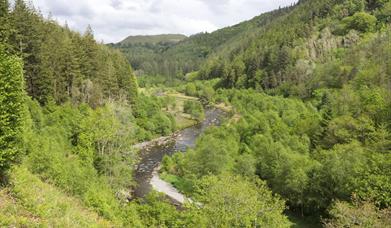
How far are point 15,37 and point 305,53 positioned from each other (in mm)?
141981

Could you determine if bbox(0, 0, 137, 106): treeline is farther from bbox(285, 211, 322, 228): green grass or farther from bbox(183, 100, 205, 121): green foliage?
bbox(285, 211, 322, 228): green grass

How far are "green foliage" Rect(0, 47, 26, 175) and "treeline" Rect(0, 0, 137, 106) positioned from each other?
27730mm

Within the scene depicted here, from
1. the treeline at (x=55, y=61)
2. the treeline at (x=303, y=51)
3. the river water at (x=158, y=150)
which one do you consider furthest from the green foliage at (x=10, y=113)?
the treeline at (x=303, y=51)

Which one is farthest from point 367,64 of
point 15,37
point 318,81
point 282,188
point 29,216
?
point 29,216

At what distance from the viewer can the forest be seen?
2795 centimetres

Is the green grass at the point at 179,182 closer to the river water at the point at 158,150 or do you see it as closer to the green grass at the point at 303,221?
the river water at the point at 158,150

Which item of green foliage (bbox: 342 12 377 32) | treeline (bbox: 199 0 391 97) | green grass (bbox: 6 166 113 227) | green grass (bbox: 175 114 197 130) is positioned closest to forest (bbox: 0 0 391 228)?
green grass (bbox: 6 166 113 227)

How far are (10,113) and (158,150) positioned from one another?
68.0m

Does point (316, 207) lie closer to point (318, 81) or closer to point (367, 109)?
point (367, 109)

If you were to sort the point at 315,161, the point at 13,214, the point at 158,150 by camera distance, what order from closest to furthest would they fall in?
1. the point at 13,214
2. the point at 315,161
3. the point at 158,150

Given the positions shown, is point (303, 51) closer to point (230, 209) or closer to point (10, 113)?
point (230, 209)

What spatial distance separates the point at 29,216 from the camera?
21.4 metres

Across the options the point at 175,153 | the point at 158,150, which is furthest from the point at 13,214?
the point at 158,150

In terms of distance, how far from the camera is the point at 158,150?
305 ft
